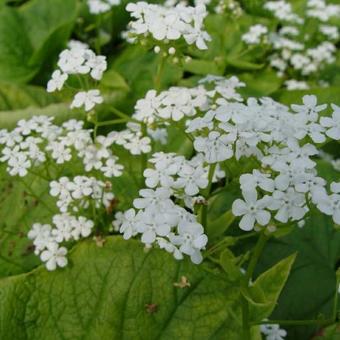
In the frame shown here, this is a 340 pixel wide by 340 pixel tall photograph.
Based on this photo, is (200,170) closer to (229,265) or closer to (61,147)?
(229,265)

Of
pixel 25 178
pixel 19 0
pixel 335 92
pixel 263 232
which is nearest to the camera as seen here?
pixel 263 232

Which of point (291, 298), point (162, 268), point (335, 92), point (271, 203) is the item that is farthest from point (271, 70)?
point (271, 203)

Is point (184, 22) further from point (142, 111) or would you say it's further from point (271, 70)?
point (271, 70)

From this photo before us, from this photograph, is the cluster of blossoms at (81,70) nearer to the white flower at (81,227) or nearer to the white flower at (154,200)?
the white flower at (81,227)

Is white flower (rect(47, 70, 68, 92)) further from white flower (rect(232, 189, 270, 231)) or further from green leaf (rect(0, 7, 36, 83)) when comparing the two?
green leaf (rect(0, 7, 36, 83))

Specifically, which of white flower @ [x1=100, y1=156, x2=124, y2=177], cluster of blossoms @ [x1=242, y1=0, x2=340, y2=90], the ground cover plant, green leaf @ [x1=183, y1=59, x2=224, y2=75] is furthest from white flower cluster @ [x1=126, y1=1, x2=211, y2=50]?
cluster of blossoms @ [x1=242, y1=0, x2=340, y2=90]

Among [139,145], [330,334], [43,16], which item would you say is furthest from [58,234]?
[43,16]

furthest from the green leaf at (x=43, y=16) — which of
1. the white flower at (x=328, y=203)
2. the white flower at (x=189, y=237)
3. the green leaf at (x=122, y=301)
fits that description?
the white flower at (x=328, y=203)
